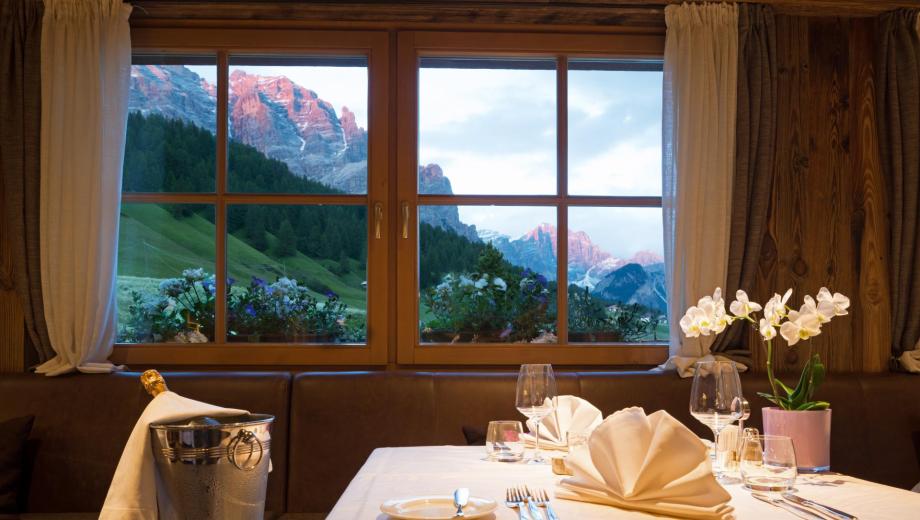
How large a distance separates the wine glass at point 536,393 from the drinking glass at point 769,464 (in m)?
0.44

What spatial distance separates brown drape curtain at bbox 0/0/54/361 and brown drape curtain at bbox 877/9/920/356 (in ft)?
9.84

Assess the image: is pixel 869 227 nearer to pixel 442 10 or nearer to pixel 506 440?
pixel 442 10

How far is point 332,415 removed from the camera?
9.05ft

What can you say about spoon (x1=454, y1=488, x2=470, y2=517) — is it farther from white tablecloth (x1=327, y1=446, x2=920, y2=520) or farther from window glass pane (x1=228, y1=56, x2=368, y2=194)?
window glass pane (x1=228, y1=56, x2=368, y2=194)

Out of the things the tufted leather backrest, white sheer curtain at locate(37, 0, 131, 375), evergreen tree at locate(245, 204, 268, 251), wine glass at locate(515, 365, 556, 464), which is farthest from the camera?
evergreen tree at locate(245, 204, 268, 251)

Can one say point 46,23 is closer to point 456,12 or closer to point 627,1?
point 456,12

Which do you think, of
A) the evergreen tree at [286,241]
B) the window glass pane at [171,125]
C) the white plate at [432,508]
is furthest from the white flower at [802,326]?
the window glass pane at [171,125]

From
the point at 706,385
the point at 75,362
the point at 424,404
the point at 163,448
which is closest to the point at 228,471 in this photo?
the point at 163,448

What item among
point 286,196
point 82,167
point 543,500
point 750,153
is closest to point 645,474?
point 543,500

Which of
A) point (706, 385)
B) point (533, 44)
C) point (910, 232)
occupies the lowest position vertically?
point (706, 385)

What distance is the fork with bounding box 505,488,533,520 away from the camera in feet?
4.37

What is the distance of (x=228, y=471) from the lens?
155 cm

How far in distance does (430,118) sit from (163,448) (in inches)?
76.7

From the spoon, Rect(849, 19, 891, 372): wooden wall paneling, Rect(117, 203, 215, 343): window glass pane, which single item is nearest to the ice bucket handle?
the spoon
